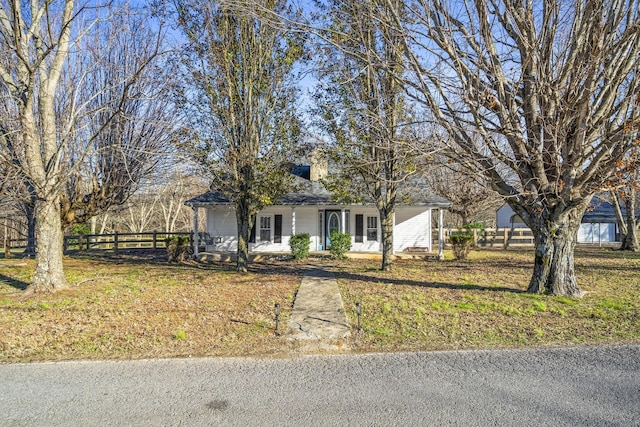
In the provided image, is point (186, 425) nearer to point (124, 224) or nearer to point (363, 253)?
Answer: point (363, 253)

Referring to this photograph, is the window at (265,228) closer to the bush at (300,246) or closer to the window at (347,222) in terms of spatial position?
the bush at (300,246)

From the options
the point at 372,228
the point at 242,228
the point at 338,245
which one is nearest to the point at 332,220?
the point at 372,228

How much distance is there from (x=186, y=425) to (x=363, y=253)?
14.8 metres

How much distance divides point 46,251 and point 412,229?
47.5 ft

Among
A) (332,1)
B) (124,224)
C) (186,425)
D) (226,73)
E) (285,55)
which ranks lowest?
(186,425)

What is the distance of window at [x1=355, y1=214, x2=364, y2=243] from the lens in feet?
62.3

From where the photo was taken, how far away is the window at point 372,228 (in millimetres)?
18969

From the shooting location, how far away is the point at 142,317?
684 cm

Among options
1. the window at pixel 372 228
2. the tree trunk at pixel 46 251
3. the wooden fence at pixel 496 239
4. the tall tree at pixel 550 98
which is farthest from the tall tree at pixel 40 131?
the wooden fence at pixel 496 239

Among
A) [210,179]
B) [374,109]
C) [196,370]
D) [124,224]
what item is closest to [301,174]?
[210,179]

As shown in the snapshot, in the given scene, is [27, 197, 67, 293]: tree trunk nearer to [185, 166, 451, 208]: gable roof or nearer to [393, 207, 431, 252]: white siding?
[185, 166, 451, 208]: gable roof

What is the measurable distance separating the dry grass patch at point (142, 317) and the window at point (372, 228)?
8214 millimetres

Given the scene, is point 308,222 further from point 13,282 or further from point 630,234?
point 630,234

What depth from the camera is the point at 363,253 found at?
1788cm
